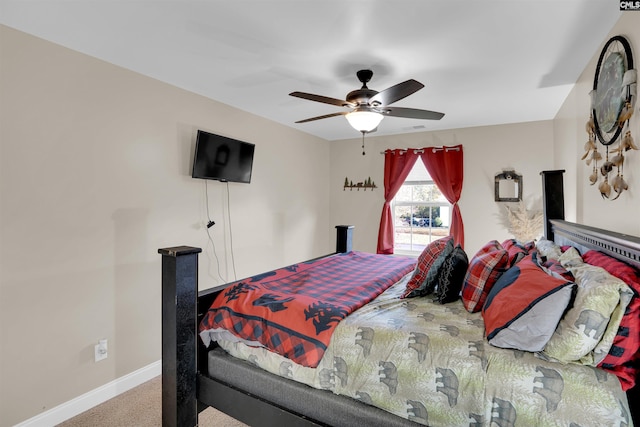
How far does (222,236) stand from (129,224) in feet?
3.17

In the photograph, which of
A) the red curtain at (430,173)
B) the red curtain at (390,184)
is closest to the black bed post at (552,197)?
the red curtain at (430,173)

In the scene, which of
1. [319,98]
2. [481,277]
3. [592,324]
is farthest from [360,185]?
[592,324]

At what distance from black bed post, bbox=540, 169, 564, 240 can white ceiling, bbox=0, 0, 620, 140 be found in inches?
32.8

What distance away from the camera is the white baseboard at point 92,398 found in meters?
2.04

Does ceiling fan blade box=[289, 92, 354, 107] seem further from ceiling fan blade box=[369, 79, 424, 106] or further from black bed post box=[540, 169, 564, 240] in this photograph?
black bed post box=[540, 169, 564, 240]

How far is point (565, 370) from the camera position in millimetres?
1120

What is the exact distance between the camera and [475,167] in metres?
4.29

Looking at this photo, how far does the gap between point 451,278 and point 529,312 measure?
2.05ft

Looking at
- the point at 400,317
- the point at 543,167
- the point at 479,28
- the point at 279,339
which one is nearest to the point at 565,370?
the point at 400,317

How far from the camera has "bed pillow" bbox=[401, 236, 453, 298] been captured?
6.25 ft

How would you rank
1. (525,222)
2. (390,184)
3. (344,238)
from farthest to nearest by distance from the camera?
(390,184)
(525,222)
(344,238)

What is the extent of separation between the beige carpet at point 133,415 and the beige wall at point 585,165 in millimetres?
2659

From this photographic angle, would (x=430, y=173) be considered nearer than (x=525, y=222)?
No

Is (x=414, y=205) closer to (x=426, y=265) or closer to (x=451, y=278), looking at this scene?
(x=426, y=265)
